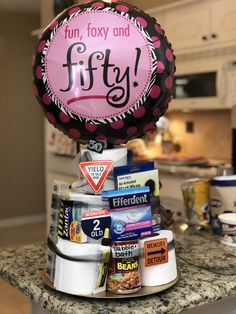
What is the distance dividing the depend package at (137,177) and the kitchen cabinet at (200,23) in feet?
7.26

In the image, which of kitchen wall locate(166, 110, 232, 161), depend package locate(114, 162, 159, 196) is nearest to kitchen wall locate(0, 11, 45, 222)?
kitchen wall locate(166, 110, 232, 161)

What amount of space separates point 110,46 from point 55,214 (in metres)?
0.42

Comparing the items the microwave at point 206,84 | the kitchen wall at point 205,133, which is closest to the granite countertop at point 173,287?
the microwave at point 206,84

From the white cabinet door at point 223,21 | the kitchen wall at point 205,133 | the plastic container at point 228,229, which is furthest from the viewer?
the kitchen wall at point 205,133

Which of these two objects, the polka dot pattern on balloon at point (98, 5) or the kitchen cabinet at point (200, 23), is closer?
the polka dot pattern on balloon at point (98, 5)

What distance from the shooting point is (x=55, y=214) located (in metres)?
1.17

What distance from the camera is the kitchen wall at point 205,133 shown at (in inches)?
149

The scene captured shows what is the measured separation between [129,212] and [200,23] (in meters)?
2.59

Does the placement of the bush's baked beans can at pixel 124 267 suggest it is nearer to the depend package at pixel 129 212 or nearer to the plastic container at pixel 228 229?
the depend package at pixel 129 212

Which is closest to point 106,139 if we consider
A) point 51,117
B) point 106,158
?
point 106,158

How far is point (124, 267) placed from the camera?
1078 mm

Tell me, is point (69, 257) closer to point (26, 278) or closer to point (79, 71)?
point (26, 278)

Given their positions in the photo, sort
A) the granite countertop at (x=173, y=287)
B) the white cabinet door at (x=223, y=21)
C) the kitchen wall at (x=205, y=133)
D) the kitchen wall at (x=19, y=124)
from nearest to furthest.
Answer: the granite countertop at (x=173, y=287) < the white cabinet door at (x=223, y=21) < the kitchen wall at (x=205, y=133) < the kitchen wall at (x=19, y=124)

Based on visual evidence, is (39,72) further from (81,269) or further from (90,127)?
(81,269)
